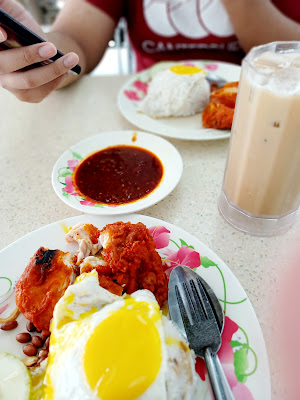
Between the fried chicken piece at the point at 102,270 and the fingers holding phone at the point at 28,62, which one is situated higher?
the fingers holding phone at the point at 28,62

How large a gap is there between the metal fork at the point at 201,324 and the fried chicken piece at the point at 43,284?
357 millimetres

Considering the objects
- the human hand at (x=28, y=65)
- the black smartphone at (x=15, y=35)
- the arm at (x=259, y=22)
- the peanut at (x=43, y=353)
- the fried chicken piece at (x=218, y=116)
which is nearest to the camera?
the peanut at (x=43, y=353)

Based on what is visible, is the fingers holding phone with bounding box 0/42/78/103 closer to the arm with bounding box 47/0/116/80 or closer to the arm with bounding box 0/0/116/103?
the arm with bounding box 0/0/116/103

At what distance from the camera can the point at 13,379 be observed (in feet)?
2.74

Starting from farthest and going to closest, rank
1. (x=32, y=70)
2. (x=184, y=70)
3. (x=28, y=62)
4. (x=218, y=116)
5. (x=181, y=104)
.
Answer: (x=184, y=70) → (x=181, y=104) → (x=218, y=116) → (x=32, y=70) → (x=28, y=62)

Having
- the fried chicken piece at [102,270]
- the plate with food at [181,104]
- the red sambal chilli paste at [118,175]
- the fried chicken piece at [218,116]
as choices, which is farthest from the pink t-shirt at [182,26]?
the fried chicken piece at [102,270]

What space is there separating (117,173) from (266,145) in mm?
730

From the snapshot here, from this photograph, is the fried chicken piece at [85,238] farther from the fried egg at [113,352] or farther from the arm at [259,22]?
the arm at [259,22]

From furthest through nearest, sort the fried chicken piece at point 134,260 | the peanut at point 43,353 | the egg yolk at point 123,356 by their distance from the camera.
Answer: the fried chicken piece at point 134,260, the peanut at point 43,353, the egg yolk at point 123,356

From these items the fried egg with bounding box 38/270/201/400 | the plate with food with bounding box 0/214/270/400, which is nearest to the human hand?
the plate with food with bounding box 0/214/270/400

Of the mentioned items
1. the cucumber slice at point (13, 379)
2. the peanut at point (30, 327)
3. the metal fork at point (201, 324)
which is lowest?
the peanut at point (30, 327)

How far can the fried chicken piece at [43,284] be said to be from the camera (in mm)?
957

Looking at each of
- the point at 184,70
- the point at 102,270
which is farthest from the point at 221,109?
the point at 102,270

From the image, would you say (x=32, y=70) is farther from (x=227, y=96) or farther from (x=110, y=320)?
(x=110, y=320)
